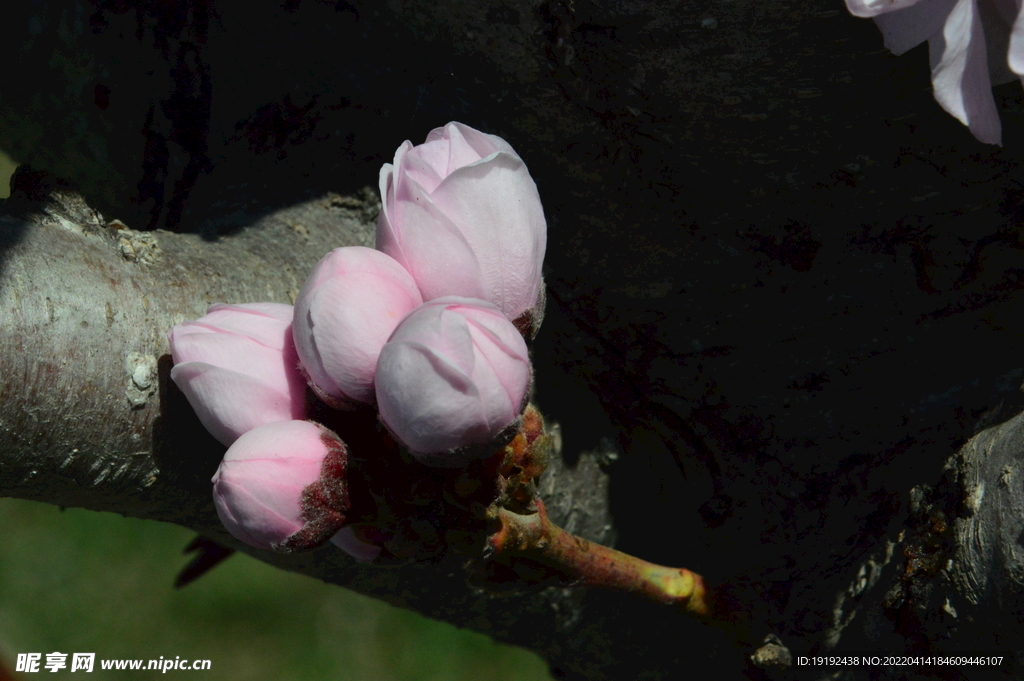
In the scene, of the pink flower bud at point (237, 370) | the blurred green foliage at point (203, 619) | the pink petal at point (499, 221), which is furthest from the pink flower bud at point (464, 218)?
the blurred green foliage at point (203, 619)

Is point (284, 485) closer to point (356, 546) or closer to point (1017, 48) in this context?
point (356, 546)

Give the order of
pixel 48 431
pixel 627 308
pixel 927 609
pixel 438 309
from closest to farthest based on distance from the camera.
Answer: pixel 438 309
pixel 48 431
pixel 927 609
pixel 627 308

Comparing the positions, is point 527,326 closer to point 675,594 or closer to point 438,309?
point 438,309

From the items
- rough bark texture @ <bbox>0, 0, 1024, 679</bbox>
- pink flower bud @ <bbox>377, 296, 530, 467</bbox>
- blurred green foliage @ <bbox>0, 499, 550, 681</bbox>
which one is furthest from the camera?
blurred green foliage @ <bbox>0, 499, 550, 681</bbox>

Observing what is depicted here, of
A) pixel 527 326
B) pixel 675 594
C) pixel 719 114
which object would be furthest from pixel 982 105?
pixel 675 594

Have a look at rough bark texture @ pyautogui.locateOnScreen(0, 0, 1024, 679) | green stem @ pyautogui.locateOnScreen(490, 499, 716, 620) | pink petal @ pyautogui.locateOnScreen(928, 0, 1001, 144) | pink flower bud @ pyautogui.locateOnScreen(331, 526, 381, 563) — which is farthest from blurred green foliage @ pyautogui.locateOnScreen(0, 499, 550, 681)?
pink petal @ pyautogui.locateOnScreen(928, 0, 1001, 144)

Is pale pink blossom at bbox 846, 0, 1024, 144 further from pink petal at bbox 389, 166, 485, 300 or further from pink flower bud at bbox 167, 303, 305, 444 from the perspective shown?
pink flower bud at bbox 167, 303, 305, 444

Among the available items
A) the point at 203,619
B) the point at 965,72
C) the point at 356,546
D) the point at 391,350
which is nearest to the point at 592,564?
the point at 356,546
